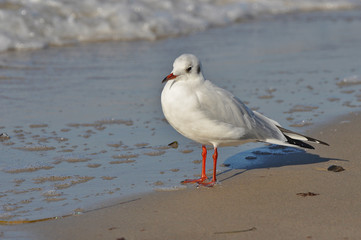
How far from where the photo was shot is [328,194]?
158 inches

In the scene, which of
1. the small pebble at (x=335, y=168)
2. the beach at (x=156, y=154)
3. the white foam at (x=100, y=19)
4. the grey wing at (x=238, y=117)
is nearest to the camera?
the beach at (x=156, y=154)

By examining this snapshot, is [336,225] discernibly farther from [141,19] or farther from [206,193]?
[141,19]

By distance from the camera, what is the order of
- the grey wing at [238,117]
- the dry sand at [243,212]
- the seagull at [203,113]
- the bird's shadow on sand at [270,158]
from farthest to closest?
the bird's shadow on sand at [270,158] → the grey wing at [238,117] → the seagull at [203,113] → the dry sand at [243,212]

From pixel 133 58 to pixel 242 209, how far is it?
5.52 metres

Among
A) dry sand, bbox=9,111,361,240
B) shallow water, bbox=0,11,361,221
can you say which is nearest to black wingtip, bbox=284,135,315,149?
dry sand, bbox=9,111,361,240

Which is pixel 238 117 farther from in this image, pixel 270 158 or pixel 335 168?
pixel 335 168

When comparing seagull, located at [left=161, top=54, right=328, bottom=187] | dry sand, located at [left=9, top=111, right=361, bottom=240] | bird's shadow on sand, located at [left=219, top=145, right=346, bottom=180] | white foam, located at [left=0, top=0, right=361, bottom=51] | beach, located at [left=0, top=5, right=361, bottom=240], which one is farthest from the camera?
white foam, located at [left=0, top=0, right=361, bottom=51]

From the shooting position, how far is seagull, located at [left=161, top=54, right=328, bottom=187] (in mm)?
4262

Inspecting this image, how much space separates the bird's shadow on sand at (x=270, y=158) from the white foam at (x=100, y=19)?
5.51 metres

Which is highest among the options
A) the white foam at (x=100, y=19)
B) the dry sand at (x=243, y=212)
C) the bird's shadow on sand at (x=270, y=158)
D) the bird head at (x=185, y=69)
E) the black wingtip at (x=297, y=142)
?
the white foam at (x=100, y=19)

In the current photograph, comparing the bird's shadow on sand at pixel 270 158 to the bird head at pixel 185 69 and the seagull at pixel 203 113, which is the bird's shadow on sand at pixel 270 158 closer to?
the seagull at pixel 203 113

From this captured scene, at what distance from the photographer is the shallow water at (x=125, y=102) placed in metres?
4.34

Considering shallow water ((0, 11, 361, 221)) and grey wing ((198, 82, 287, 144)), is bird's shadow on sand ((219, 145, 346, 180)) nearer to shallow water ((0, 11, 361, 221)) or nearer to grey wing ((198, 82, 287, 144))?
shallow water ((0, 11, 361, 221))

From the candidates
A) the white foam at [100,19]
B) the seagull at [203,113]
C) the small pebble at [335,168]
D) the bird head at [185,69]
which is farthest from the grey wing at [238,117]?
the white foam at [100,19]
